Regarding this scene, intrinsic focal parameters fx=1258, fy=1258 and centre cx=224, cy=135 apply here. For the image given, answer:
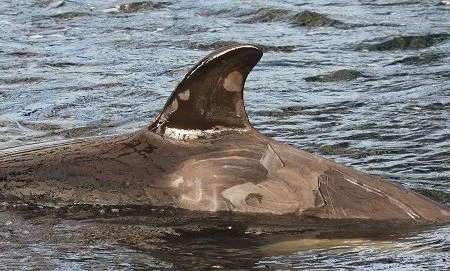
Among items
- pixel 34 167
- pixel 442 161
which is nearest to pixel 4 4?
pixel 442 161

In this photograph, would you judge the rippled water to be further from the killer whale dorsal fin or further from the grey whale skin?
the killer whale dorsal fin

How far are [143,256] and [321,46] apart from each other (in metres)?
8.88

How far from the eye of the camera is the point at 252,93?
41.5ft

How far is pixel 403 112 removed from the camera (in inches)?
448

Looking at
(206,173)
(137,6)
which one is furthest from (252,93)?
(137,6)

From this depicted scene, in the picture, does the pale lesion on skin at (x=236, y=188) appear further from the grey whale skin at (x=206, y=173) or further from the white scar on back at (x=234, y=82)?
the white scar on back at (x=234, y=82)

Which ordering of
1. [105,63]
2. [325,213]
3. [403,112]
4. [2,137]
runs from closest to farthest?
1. [325,213]
2. [2,137]
3. [403,112]
4. [105,63]

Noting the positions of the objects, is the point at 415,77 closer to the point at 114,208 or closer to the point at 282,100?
the point at 282,100

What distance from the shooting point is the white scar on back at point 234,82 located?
22.9 ft

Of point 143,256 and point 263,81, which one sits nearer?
point 143,256

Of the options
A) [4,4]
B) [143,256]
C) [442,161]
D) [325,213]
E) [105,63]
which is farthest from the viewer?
[4,4]

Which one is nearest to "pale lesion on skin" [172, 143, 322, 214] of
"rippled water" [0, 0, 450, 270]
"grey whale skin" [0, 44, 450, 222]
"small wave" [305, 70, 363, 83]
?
"grey whale skin" [0, 44, 450, 222]

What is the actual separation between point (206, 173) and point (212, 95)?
1.45 feet

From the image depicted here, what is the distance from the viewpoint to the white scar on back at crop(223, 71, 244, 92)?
6.98 metres
